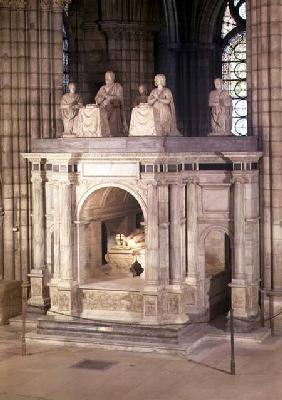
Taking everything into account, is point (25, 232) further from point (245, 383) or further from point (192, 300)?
point (245, 383)

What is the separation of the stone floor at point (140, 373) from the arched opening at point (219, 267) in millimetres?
2740

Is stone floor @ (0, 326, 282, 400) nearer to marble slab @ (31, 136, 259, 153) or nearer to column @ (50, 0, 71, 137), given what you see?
marble slab @ (31, 136, 259, 153)

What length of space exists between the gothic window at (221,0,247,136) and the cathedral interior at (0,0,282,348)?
12728mm

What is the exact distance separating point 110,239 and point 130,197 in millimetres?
1462

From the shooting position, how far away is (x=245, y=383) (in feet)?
77.8

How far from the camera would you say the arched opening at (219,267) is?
30484 millimetres

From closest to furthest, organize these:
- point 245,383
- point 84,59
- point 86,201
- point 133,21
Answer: point 245,383, point 86,201, point 133,21, point 84,59

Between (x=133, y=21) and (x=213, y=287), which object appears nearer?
(x=213, y=287)

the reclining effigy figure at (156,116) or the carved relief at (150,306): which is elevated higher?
the reclining effigy figure at (156,116)

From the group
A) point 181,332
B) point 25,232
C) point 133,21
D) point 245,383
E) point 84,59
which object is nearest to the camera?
point 245,383

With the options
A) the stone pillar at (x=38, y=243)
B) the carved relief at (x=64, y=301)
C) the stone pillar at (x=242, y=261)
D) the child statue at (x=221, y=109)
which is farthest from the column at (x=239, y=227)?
the stone pillar at (x=38, y=243)

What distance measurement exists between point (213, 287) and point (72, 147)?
5911 millimetres

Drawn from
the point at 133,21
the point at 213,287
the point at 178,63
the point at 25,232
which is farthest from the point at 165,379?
the point at 178,63

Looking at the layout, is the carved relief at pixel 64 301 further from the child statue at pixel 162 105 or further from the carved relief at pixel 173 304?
the child statue at pixel 162 105
